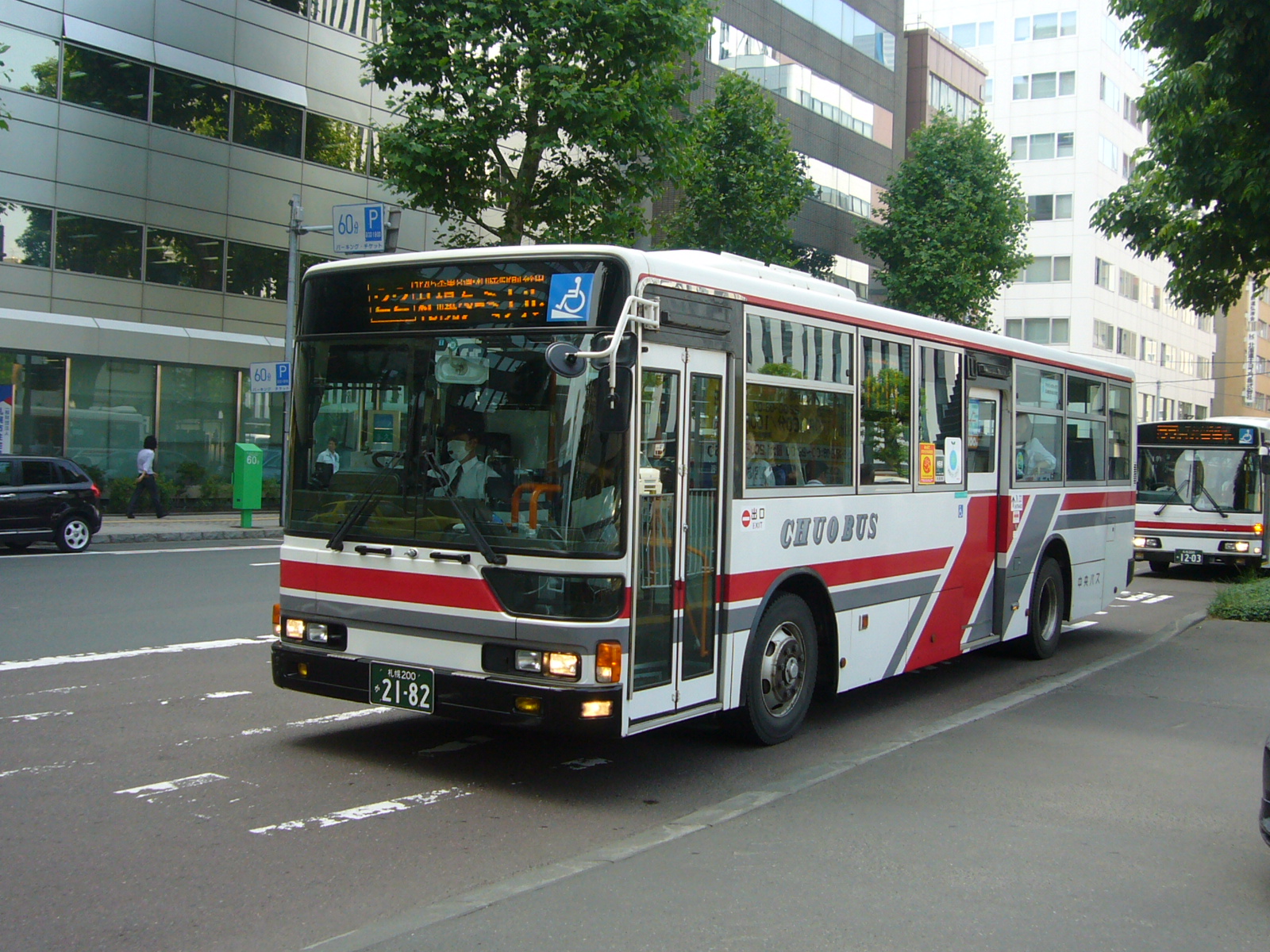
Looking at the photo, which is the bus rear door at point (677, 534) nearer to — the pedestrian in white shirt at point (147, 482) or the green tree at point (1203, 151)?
the green tree at point (1203, 151)

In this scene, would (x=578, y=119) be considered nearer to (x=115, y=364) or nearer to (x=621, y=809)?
(x=115, y=364)

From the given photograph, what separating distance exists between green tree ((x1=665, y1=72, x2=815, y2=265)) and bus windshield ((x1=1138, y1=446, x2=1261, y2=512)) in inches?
549

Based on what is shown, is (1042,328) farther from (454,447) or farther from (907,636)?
(454,447)

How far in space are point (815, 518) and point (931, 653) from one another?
2279mm

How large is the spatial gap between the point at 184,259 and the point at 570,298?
24555 millimetres

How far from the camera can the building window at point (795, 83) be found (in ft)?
131

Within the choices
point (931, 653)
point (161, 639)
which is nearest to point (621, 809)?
→ point (931, 653)

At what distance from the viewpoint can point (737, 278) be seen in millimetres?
6938

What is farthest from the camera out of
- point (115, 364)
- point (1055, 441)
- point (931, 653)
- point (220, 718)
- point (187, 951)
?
point (115, 364)

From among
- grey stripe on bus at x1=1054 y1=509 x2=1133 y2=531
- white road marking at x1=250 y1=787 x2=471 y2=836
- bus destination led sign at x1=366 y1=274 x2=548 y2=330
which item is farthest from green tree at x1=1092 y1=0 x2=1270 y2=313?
white road marking at x1=250 y1=787 x2=471 y2=836

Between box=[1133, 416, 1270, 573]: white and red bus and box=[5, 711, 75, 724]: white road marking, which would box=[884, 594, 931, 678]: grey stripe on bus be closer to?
box=[5, 711, 75, 724]: white road marking

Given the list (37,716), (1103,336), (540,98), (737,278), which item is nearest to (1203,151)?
(737,278)

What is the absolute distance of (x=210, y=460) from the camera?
96.8 feet

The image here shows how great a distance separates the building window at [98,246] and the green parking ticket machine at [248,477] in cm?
521
